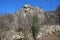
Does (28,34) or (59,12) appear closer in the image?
(28,34)

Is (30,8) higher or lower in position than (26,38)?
higher

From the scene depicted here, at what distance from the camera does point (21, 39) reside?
20.6 m

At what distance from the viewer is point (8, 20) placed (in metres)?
23.0

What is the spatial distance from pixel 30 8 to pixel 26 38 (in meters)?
14.5

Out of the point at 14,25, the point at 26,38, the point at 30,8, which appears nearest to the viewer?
the point at 26,38

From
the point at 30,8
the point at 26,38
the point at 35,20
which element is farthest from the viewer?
the point at 30,8

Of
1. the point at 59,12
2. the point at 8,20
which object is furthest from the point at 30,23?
the point at 59,12

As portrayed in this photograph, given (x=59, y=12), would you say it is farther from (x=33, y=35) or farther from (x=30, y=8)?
(x=33, y=35)

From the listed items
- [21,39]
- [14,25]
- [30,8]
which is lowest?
[21,39]

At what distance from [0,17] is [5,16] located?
3.41 feet

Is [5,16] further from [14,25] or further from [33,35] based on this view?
[33,35]

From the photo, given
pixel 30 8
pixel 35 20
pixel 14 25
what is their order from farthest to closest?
pixel 30 8 < pixel 14 25 < pixel 35 20

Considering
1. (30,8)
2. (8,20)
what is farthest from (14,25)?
(30,8)

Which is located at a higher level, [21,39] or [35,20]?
[35,20]
